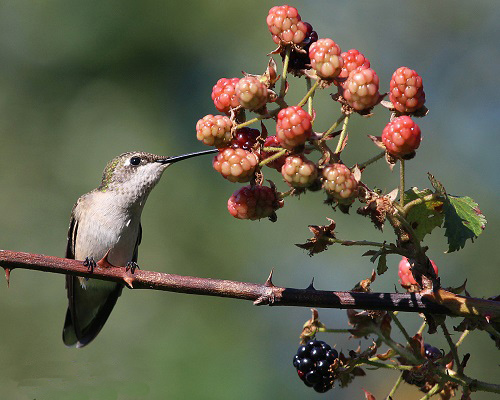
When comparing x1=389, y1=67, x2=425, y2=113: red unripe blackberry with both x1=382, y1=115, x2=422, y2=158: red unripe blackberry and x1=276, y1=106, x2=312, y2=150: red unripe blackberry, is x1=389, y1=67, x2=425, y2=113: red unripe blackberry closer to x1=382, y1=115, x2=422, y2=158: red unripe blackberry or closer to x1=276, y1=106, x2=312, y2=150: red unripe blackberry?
x1=382, y1=115, x2=422, y2=158: red unripe blackberry

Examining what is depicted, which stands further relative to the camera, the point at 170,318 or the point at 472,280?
the point at 472,280

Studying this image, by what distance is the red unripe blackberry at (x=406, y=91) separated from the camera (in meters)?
2.06

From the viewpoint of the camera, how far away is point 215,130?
211 centimetres

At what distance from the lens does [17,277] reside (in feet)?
26.3

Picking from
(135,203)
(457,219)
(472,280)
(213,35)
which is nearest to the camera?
(457,219)

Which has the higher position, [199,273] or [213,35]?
[213,35]

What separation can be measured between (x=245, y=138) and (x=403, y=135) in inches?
20.2

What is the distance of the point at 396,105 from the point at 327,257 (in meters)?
5.53

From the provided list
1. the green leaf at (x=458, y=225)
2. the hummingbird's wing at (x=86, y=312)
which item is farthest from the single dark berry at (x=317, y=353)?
the hummingbird's wing at (x=86, y=312)

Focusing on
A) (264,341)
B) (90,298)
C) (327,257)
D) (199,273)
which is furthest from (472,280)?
(90,298)

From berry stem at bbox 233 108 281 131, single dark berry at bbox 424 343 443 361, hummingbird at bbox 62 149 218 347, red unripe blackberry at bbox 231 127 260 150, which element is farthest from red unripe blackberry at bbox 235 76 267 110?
hummingbird at bbox 62 149 218 347

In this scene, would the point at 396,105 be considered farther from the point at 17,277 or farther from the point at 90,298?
the point at 17,277

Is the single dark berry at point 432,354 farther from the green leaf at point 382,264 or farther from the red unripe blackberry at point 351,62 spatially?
the red unripe blackberry at point 351,62

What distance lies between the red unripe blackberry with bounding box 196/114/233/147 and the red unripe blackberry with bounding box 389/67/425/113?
536 mm
